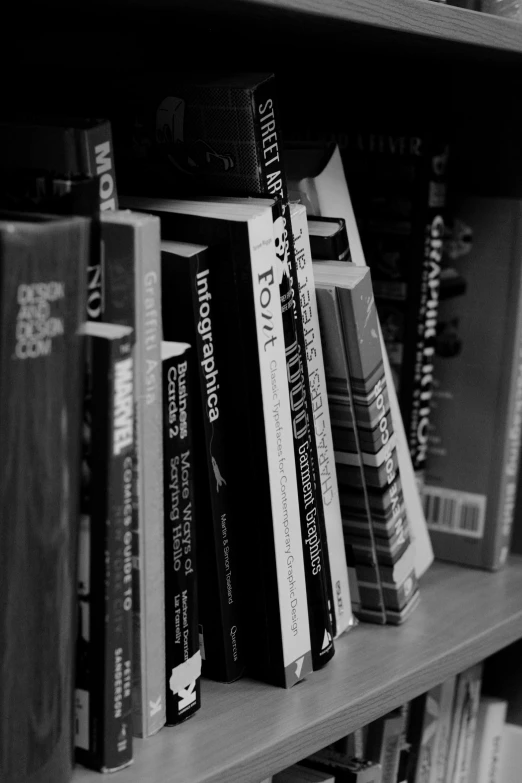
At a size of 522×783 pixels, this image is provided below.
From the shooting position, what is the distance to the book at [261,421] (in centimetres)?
55

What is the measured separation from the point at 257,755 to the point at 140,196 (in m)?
0.35

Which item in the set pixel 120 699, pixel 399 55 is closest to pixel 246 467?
pixel 120 699

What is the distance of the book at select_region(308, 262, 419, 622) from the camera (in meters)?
0.64

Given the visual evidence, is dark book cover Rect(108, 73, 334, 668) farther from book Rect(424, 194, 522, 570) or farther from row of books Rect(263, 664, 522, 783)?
book Rect(424, 194, 522, 570)

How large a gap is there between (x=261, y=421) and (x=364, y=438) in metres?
0.13

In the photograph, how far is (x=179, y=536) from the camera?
0.53 meters

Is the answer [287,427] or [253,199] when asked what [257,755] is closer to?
[287,427]

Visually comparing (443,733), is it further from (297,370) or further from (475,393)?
(297,370)

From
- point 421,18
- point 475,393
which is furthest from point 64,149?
point 475,393

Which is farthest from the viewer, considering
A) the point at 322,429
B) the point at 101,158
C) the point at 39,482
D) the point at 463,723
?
the point at 463,723

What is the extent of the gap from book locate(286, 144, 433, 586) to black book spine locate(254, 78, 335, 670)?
0.10m

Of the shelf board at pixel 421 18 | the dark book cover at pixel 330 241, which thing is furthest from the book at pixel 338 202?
the shelf board at pixel 421 18

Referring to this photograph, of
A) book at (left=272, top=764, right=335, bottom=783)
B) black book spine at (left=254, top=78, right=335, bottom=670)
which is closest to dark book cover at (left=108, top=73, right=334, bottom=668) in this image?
black book spine at (left=254, top=78, right=335, bottom=670)

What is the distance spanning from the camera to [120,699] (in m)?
0.48
